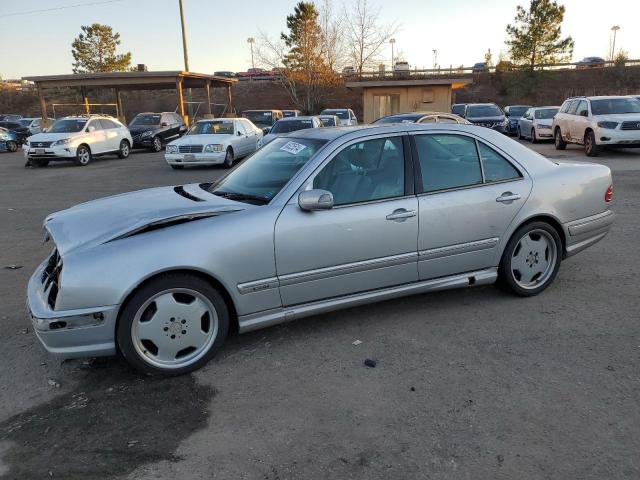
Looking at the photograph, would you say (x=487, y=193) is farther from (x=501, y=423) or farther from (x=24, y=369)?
(x=24, y=369)

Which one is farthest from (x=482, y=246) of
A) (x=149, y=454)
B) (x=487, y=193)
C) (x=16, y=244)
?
Result: (x=16, y=244)

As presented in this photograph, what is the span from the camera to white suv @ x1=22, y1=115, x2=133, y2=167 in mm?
17328

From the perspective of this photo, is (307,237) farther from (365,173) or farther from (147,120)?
(147,120)

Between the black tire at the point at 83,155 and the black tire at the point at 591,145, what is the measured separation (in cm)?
1632

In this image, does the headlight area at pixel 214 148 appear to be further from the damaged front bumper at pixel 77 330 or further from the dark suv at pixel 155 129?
the damaged front bumper at pixel 77 330

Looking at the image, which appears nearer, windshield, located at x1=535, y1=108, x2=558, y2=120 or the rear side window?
the rear side window

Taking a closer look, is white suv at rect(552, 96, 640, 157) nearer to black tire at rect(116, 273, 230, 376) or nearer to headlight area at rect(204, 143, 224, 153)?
headlight area at rect(204, 143, 224, 153)

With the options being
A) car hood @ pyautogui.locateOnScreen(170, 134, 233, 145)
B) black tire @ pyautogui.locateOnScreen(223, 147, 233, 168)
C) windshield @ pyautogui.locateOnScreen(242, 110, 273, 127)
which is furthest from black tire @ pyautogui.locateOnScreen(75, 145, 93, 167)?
windshield @ pyautogui.locateOnScreen(242, 110, 273, 127)

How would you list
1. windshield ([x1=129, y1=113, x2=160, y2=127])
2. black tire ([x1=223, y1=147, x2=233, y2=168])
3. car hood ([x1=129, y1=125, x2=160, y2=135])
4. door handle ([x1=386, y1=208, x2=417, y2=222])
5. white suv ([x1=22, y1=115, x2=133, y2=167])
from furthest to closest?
windshield ([x1=129, y1=113, x2=160, y2=127])
car hood ([x1=129, y1=125, x2=160, y2=135])
white suv ([x1=22, y1=115, x2=133, y2=167])
black tire ([x1=223, y1=147, x2=233, y2=168])
door handle ([x1=386, y1=208, x2=417, y2=222])

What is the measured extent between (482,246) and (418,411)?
1776 mm

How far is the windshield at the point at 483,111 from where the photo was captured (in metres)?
23.1

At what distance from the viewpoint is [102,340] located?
3.22m

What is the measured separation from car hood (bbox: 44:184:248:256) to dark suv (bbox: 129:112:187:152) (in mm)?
19835

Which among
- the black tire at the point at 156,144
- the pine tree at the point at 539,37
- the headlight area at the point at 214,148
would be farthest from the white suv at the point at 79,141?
the pine tree at the point at 539,37
